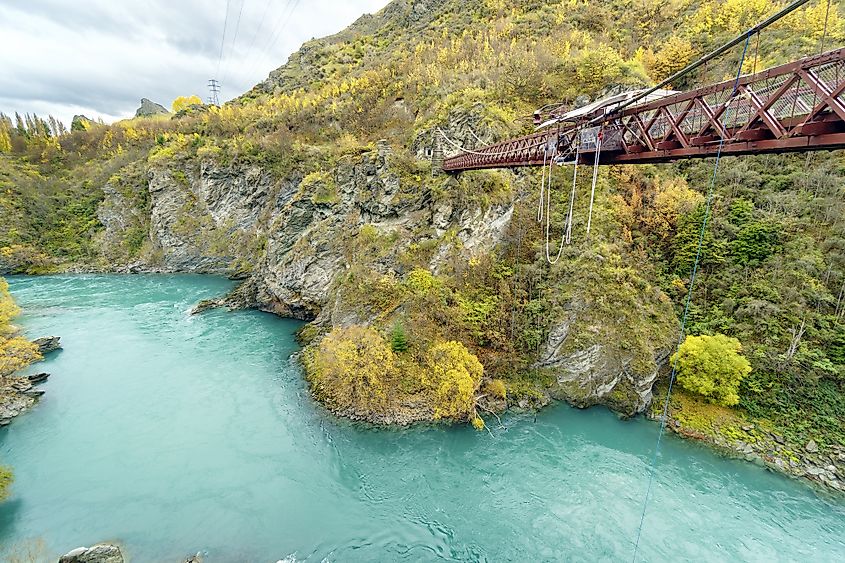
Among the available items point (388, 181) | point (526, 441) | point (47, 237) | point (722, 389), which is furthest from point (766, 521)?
point (47, 237)

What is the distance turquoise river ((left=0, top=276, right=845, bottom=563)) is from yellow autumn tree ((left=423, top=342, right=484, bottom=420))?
1.01m

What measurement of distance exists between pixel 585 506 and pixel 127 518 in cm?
1579

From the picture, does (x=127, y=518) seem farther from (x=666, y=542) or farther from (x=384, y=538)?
(x=666, y=542)

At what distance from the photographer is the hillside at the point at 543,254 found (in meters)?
17.8

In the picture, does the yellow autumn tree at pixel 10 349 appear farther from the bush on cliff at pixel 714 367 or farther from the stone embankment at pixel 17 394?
the bush on cliff at pixel 714 367

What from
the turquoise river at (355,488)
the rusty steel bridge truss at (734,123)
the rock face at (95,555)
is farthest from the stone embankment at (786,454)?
the rock face at (95,555)

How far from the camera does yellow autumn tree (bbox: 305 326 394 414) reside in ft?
60.4

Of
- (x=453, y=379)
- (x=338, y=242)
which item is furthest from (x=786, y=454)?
(x=338, y=242)

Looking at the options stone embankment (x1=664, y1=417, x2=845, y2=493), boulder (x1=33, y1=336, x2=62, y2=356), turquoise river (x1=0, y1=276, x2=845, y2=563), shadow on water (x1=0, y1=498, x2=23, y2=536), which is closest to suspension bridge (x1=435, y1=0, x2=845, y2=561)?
turquoise river (x1=0, y1=276, x2=845, y2=563)

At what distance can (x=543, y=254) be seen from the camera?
70.7ft

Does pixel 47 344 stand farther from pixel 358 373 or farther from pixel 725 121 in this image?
pixel 725 121

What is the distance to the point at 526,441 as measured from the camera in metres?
16.8

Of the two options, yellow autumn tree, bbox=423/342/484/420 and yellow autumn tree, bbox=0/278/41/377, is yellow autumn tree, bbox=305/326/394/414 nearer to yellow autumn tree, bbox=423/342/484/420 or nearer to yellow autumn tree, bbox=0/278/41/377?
yellow autumn tree, bbox=423/342/484/420

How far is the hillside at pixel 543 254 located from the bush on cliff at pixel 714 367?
2.36ft
